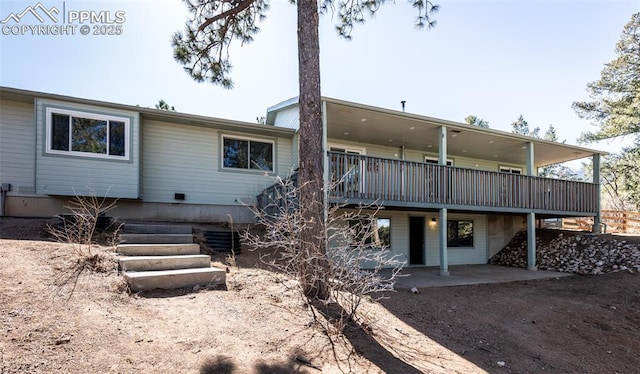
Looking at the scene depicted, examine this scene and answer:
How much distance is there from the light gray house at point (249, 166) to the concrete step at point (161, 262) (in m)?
3.20

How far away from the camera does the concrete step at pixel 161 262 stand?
4.77m

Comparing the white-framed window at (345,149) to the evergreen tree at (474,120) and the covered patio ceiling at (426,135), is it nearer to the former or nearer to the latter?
the covered patio ceiling at (426,135)

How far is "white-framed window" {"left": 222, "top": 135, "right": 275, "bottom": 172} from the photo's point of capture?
10.0 m

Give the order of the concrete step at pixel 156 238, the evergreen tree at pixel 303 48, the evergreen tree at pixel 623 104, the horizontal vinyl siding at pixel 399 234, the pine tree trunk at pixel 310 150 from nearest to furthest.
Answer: the pine tree trunk at pixel 310 150 → the evergreen tree at pixel 303 48 → the concrete step at pixel 156 238 → the horizontal vinyl siding at pixel 399 234 → the evergreen tree at pixel 623 104

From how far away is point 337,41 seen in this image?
25.8 ft

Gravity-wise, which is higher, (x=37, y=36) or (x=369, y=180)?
(x=37, y=36)

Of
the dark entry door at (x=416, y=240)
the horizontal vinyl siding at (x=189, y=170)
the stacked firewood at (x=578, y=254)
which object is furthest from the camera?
the dark entry door at (x=416, y=240)

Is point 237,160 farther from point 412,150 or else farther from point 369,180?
point 412,150

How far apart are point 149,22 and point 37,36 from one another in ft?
8.66

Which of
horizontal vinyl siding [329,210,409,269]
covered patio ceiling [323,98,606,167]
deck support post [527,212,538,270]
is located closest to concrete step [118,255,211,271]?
covered patio ceiling [323,98,606,167]

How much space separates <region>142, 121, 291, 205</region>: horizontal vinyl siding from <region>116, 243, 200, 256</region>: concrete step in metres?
4.00

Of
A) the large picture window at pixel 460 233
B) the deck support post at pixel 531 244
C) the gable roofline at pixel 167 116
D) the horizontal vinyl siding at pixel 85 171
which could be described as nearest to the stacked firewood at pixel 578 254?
the deck support post at pixel 531 244

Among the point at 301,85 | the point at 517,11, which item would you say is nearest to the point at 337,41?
the point at 301,85

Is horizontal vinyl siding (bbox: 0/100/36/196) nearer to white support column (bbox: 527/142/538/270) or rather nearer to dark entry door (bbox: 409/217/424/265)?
dark entry door (bbox: 409/217/424/265)
